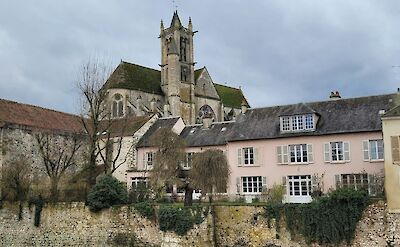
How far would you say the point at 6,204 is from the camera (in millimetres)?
30969

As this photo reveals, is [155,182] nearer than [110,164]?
Yes

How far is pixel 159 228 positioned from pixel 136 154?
15.7 meters

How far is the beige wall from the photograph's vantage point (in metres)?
22.3

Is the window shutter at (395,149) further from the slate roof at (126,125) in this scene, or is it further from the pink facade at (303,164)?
the slate roof at (126,125)

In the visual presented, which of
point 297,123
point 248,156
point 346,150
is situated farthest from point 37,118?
point 346,150

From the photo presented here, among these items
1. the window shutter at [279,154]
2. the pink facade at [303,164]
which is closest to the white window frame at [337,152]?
the pink facade at [303,164]

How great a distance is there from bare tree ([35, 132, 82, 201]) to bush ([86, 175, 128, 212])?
626cm

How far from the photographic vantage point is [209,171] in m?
31.9

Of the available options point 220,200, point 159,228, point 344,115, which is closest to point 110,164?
point 220,200

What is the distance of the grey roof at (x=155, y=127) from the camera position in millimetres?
41000

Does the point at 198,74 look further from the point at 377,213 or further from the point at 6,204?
the point at 377,213

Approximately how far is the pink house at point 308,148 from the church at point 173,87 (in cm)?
2334

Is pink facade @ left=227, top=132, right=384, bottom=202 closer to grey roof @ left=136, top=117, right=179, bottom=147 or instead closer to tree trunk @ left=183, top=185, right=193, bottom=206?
tree trunk @ left=183, top=185, right=193, bottom=206

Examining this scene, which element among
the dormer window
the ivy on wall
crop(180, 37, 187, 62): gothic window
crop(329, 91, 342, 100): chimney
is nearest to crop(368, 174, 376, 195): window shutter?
the dormer window
